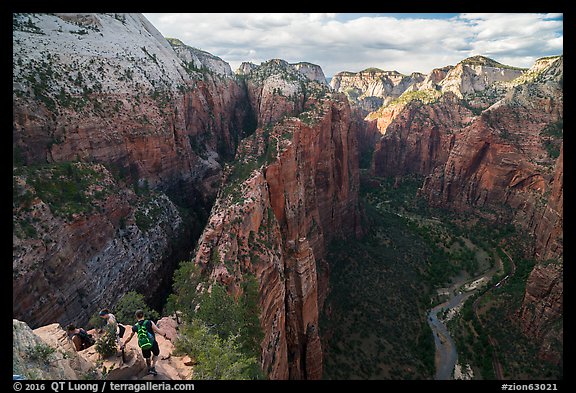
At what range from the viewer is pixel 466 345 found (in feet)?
112

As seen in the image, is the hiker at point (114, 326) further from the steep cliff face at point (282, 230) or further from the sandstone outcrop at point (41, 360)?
the steep cliff face at point (282, 230)

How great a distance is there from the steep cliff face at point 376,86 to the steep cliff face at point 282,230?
12035 cm

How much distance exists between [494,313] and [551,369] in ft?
25.9

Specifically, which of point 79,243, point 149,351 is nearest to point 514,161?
point 79,243

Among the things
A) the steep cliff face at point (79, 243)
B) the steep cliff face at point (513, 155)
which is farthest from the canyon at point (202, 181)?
the steep cliff face at point (513, 155)

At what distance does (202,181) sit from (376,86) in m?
145

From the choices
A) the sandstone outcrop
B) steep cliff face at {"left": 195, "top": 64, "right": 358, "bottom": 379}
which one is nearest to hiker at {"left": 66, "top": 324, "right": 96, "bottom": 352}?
the sandstone outcrop

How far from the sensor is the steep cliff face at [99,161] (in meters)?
19.5

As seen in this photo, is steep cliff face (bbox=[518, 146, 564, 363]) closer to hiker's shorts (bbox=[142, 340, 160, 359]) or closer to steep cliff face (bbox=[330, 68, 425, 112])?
hiker's shorts (bbox=[142, 340, 160, 359])

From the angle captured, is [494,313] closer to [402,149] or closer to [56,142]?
[56,142]

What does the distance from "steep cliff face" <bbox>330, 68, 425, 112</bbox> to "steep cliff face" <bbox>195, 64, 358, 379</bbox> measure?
395 ft

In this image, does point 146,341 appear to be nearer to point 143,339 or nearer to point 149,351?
point 143,339

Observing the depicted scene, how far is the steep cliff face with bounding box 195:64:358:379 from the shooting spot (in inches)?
825

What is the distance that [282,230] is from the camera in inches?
1118
